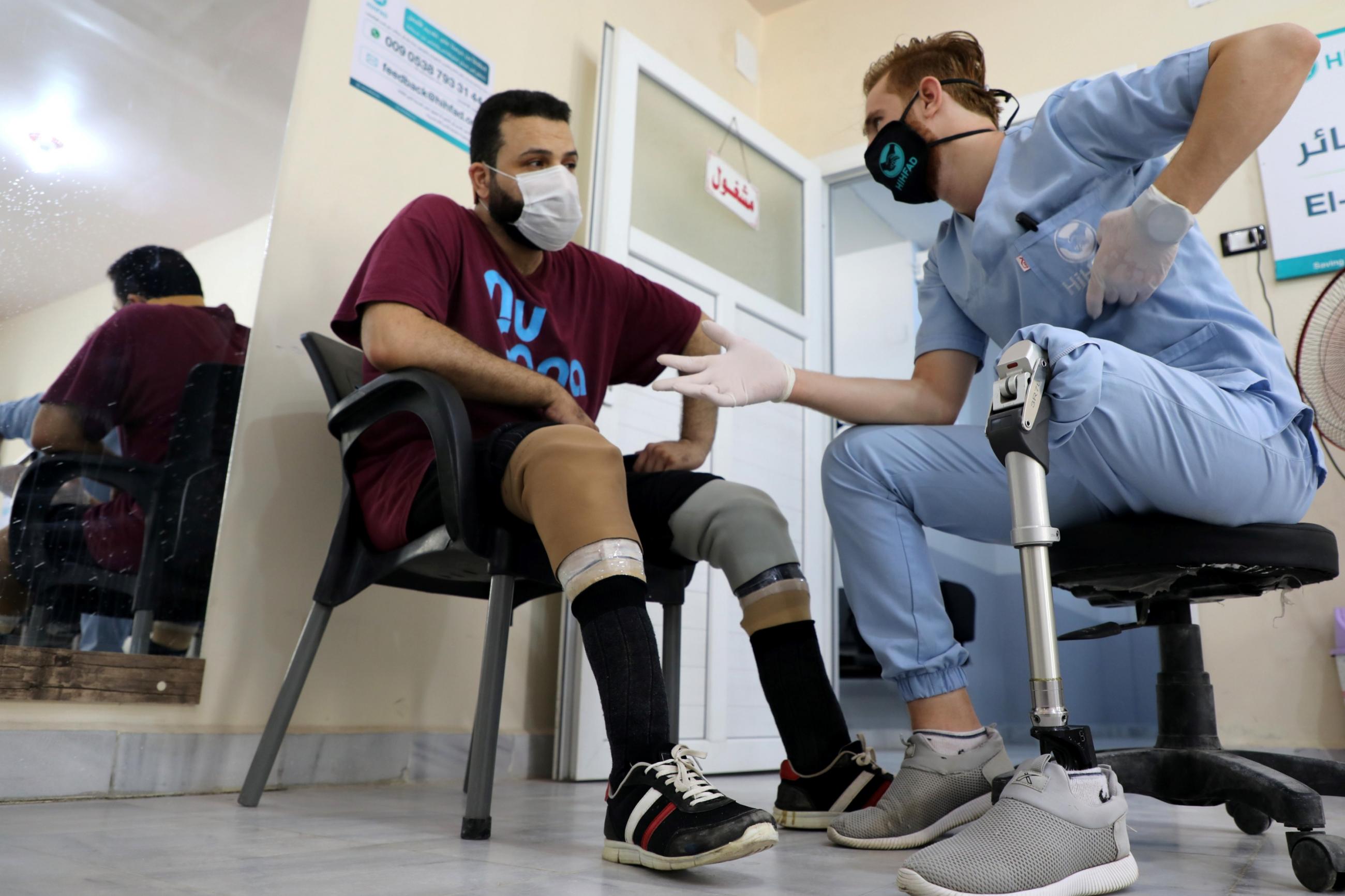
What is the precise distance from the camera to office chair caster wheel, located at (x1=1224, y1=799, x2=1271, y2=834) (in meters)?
1.29

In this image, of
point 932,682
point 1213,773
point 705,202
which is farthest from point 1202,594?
point 705,202

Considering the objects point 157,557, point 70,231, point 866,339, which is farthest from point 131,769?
point 866,339

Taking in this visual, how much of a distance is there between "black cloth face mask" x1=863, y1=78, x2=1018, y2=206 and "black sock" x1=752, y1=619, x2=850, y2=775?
0.68 meters

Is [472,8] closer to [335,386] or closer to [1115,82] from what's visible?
[335,386]

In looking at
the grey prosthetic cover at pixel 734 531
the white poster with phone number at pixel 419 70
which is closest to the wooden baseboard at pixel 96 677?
the grey prosthetic cover at pixel 734 531

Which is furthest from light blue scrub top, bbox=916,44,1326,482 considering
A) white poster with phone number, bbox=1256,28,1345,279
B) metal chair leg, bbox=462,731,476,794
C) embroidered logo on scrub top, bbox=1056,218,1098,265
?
white poster with phone number, bbox=1256,28,1345,279

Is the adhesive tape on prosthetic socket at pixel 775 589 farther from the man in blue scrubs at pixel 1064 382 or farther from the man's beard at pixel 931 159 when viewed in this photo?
the man's beard at pixel 931 159

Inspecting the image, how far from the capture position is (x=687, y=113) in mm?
2936

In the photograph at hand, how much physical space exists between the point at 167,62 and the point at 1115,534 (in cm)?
173

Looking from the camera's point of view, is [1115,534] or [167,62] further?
[167,62]

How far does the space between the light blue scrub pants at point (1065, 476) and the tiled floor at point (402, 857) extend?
0.97ft

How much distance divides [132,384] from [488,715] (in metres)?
0.89

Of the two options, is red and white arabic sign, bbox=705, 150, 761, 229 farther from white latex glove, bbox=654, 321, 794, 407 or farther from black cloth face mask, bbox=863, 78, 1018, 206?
white latex glove, bbox=654, 321, 794, 407

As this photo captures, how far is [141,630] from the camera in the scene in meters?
1.54
